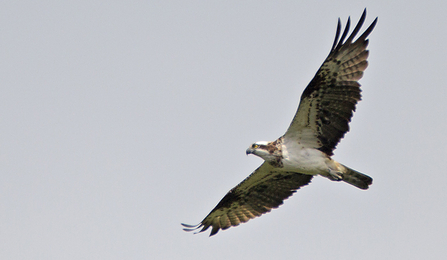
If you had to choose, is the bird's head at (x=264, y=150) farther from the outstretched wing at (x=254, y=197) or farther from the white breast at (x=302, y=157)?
the outstretched wing at (x=254, y=197)

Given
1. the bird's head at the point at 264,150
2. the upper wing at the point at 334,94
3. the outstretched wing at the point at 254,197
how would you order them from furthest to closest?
the outstretched wing at the point at 254,197
the bird's head at the point at 264,150
the upper wing at the point at 334,94

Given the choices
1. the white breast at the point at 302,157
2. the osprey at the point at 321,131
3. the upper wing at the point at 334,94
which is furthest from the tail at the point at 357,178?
the upper wing at the point at 334,94

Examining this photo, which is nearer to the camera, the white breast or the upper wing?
the upper wing

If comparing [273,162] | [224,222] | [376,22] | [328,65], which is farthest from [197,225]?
[376,22]

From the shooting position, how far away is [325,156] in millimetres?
12680

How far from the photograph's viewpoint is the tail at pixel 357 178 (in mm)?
12445

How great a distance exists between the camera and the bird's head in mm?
12625

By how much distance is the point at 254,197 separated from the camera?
48.0 ft

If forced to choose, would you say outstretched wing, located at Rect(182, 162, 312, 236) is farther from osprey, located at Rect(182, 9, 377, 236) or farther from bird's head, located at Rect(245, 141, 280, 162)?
bird's head, located at Rect(245, 141, 280, 162)

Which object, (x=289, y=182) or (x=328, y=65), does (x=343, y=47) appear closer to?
(x=328, y=65)

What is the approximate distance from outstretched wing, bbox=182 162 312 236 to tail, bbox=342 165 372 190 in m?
1.60

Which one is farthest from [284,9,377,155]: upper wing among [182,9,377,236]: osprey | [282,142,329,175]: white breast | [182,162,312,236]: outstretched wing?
[182,162,312,236]: outstretched wing

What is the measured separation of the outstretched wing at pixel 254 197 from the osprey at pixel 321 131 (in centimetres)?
2

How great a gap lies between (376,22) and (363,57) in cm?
72
